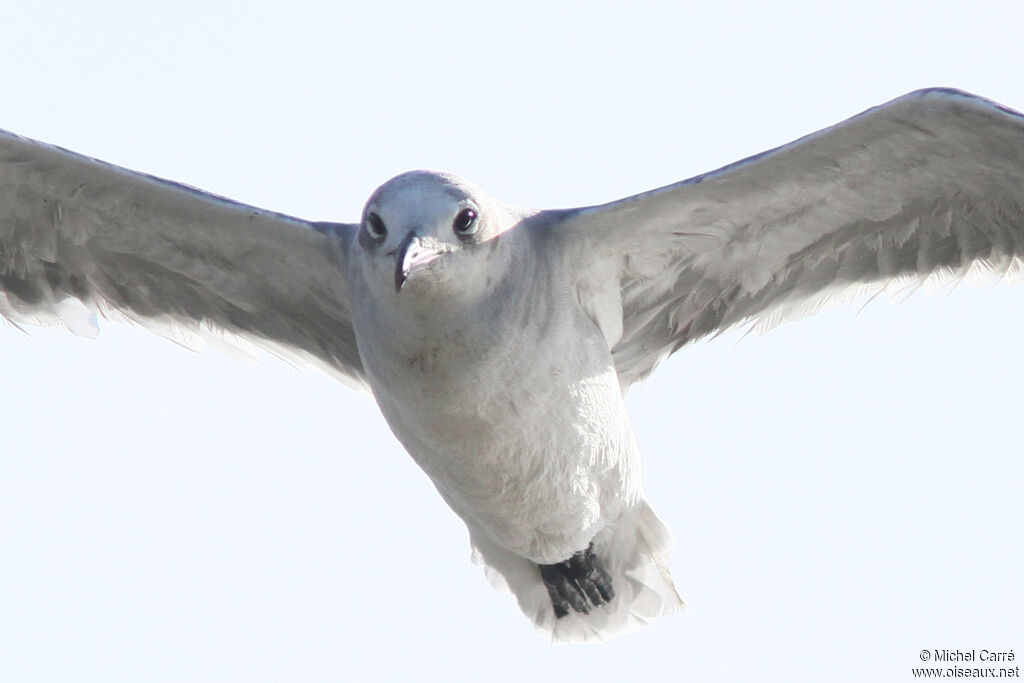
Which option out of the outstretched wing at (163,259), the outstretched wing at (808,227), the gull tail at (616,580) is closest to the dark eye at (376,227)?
the outstretched wing at (163,259)

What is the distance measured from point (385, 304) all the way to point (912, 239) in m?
2.37

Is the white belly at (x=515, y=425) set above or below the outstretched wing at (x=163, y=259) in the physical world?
below

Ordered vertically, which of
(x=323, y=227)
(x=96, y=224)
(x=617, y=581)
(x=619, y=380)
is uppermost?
(x=96, y=224)

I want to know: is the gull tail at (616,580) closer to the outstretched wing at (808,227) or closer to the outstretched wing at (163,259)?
the outstretched wing at (808,227)

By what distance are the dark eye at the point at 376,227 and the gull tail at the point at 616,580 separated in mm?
1809

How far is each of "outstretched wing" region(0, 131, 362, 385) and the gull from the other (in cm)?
1

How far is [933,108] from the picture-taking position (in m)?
6.46

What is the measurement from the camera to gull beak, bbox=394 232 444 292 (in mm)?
5914

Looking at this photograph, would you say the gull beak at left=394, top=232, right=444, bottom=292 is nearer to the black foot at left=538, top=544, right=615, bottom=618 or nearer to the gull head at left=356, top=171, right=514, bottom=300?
the gull head at left=356, top=171, right=514, bottom=300

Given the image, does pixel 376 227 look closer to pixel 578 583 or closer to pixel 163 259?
pixel 163 259

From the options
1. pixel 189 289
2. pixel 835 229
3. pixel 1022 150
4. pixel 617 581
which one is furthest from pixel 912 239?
pixel 189 289

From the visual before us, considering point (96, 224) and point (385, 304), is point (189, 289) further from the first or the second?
point (385, 304)

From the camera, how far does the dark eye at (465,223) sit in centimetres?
627

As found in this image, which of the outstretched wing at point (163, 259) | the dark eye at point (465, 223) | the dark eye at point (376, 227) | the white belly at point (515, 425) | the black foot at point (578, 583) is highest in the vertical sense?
the outstretched wing at point (163, 259)
